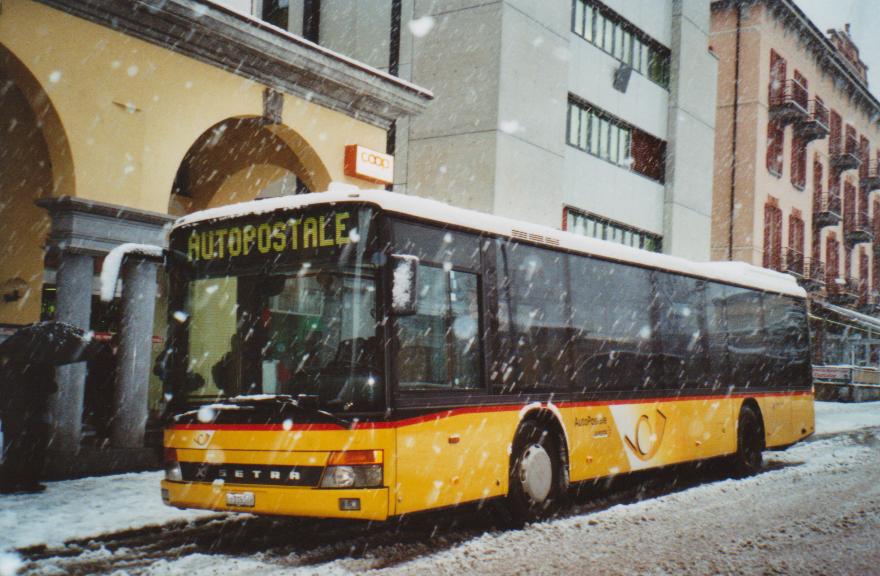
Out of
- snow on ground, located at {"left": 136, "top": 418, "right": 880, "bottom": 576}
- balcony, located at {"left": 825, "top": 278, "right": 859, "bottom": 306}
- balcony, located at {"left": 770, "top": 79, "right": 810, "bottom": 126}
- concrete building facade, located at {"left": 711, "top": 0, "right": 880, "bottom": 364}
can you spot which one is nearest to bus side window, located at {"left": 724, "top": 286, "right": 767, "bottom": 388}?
snow on ground, located at {"left": 136, "top": 418, "right": 880, "bottom": 576}

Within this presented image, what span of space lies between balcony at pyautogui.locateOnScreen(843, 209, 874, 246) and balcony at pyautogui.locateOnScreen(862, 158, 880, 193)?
204 cm

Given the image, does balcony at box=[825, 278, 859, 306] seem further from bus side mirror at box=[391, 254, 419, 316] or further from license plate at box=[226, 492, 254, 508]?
license plate at box=[226, 492, 254, 508]

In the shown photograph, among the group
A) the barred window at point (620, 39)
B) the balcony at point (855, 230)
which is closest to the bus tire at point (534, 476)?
the barred window at point (620, 39)

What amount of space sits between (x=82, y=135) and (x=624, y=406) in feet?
23.9

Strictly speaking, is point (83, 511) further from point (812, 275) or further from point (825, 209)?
point (825, 209)

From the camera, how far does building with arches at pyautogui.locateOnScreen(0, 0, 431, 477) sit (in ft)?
37.0

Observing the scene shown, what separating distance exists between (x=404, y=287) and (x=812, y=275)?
3301 cm

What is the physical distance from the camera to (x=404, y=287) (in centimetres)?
679

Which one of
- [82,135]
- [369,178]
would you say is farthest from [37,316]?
[369,178]

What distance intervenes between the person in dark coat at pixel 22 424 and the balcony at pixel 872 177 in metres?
45.1

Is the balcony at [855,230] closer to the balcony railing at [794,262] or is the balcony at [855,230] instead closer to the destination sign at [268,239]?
the balcony railing at [794,262]

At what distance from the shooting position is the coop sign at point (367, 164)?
15301 mm

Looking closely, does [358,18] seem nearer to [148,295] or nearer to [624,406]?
[148,295]

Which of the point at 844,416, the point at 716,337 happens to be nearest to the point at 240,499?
the point at 716,337
